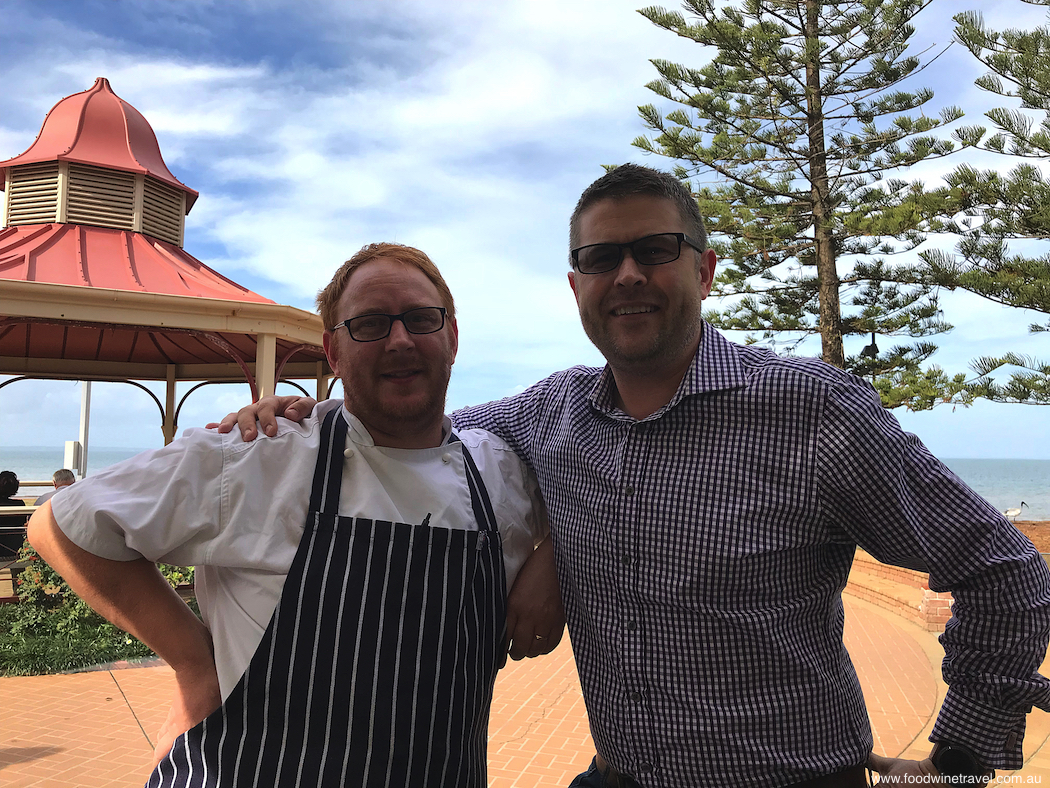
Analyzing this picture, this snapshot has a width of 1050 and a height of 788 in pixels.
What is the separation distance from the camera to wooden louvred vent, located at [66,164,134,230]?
10297 millimetres

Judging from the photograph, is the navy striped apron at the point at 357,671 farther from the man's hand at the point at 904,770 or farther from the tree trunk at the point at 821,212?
the tree trunk at the point at 821,212

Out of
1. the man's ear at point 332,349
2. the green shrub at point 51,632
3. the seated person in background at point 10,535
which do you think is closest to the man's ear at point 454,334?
the man's ear at point 332,349

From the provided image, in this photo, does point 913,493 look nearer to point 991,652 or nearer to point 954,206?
point 991,652

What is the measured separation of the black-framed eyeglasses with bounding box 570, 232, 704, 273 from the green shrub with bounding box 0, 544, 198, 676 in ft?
18.0

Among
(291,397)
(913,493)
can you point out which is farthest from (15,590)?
(913,493)

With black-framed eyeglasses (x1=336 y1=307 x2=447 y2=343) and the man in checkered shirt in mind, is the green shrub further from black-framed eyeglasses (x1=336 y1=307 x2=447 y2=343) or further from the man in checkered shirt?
the man in checkered shirt

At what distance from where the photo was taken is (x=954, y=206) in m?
13.2

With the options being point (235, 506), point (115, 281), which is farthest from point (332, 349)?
point (115, 281)

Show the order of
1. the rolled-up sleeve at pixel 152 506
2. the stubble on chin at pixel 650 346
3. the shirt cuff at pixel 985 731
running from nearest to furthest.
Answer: the rolled-up sleeve at pixel 152 506
the shirt cuff at pixel 985 731
the stubble on chin at pixel 650 346

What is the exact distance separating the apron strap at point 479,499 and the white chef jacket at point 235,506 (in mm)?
26

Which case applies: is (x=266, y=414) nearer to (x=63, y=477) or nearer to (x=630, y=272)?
(x=630, y=272)

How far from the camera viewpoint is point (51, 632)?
278 inches

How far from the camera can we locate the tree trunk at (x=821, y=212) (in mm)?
13656

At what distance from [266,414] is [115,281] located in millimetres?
8009
